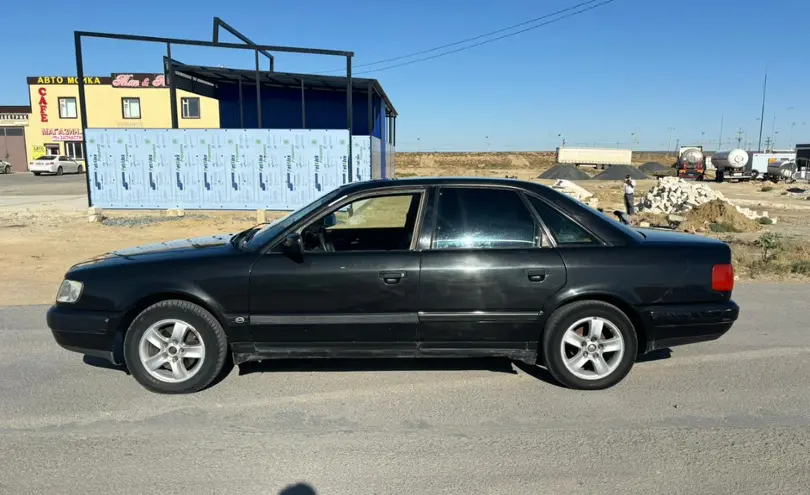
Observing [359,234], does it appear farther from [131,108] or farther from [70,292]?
[131,108]

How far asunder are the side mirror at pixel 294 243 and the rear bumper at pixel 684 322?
8.28 ft

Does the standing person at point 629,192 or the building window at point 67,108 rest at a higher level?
the building window at point 67,108

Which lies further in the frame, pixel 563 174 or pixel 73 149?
pixel 73 149

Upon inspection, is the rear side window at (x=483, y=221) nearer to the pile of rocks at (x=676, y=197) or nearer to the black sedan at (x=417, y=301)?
the black sedan at (x=417, y=301)

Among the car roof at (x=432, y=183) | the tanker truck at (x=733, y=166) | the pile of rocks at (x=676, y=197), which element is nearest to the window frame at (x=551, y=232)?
the car roof at (x=432, y=183)

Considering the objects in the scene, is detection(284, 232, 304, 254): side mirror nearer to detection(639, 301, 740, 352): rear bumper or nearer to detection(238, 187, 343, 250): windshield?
detection(238, 187, 343, 250): windshield

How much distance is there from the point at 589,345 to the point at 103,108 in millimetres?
50972

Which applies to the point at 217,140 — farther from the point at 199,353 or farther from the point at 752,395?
the point at 752,395

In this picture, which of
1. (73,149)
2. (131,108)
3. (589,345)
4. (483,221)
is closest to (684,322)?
(589,345)

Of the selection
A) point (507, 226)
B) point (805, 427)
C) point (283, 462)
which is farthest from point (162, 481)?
point (805, 427)

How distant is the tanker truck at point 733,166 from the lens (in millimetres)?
43781

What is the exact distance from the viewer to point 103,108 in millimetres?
46312

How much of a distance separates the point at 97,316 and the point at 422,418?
2.44m

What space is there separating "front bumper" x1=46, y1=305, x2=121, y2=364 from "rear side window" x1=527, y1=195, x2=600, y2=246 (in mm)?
3207
